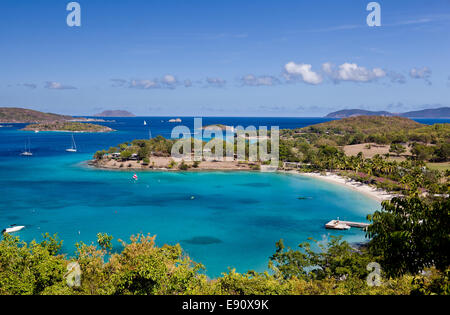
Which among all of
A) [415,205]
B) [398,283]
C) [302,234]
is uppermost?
[415,205]

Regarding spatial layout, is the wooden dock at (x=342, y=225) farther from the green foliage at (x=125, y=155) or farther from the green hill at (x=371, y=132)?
the green hill at (x=371, y=132)

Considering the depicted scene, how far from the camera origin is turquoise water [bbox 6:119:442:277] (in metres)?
39.7

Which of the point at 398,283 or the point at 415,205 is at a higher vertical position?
the point at 415,205

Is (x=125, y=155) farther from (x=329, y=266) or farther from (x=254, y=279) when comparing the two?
(x=254, y=279)

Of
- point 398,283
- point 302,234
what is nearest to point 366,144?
point 302,234

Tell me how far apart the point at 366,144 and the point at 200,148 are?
64.1 m

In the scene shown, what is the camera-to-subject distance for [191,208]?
54.4 metres

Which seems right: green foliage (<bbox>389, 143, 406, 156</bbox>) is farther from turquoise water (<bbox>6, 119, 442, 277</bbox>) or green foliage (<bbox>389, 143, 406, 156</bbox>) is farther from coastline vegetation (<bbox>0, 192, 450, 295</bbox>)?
coastline vegetation (<bbox>0, 192, 450, 295</bbox>)

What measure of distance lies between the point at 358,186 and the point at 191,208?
115 ft

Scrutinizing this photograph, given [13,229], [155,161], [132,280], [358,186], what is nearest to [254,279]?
[132,280]

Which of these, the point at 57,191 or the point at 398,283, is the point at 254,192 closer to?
the point at 57,191
